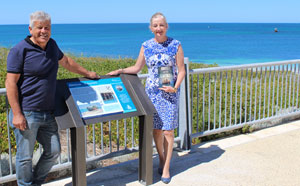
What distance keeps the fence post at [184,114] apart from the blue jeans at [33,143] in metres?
2.23

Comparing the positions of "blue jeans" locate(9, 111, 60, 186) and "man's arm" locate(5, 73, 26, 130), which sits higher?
"man's arm" locate(5, 73, 26, 130)

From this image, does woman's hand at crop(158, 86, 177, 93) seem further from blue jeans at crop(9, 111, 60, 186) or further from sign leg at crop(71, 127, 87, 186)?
blue jeans at crop(9, 111, 60, 186)

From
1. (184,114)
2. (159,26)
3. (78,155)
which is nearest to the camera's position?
(78,155)

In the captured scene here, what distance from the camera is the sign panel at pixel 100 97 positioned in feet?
13.2

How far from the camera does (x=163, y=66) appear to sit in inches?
177

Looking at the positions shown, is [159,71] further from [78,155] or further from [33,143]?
[33,143]

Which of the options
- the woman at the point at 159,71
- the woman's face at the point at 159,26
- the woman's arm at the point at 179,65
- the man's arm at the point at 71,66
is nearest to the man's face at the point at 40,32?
the man's arm at the point at 71,66

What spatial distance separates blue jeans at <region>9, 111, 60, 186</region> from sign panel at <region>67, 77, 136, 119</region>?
351 millimetres

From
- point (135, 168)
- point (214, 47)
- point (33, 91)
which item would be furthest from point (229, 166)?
point (214, 47)

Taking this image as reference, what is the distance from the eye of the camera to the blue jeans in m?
3.68

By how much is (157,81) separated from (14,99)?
5.60 feet

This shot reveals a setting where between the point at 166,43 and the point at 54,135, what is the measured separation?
163 centimetres

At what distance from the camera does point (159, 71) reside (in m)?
4.46

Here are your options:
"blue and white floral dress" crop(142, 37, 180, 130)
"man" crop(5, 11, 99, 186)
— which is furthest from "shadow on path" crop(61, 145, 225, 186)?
"man" crop(5, 11, 99, 186)
